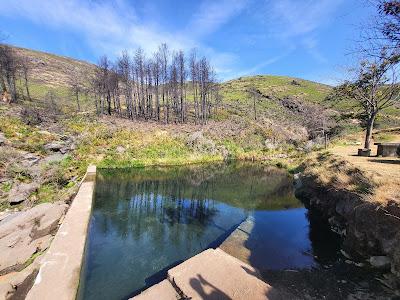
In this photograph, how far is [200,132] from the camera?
41.8 metres

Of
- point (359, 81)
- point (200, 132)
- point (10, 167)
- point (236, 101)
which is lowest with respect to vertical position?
point (10, 167)

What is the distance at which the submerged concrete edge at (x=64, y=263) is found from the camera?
22.9 ft

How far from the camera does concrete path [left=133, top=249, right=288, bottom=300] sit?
6.62 metres

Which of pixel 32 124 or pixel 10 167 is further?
pixel 32 124

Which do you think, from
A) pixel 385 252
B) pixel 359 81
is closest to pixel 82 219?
pixel 385 252

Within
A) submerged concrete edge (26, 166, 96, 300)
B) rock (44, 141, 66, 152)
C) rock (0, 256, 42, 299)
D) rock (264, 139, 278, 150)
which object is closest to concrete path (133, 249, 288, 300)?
submerged concrete edge (26, 166, 96, 300)

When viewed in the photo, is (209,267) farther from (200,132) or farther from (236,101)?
(236,101)

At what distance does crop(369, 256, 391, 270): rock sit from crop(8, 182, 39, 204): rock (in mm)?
16374

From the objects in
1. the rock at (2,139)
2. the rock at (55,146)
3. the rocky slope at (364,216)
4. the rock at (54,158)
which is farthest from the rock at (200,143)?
the rocky slope at (364,216)

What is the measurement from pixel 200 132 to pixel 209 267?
3449 centimetres

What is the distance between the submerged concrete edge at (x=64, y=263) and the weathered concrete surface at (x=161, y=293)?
1.88 metres

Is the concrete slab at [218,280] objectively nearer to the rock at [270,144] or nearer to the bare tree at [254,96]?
the rock at [270,144]

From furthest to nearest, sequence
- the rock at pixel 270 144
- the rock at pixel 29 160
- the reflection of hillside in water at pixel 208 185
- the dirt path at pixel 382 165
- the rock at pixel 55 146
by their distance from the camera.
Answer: the rock at pixel 270 144
the rock at pixel 55 146
the rock at pixel 29 160
the reflection of hillside in water at pixel 208 185
the dirt path at pixel 382 165

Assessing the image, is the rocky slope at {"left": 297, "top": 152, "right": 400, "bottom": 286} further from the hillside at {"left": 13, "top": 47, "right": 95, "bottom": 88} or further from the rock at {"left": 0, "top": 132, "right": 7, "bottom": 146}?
the hillside at {"left": 13, "top": 47, "right": 95, "bottom": 88}
